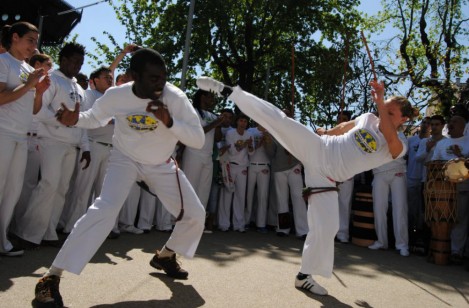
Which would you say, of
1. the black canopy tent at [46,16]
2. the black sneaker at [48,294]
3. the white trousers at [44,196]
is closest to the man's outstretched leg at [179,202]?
the black sneaker at [48,294]

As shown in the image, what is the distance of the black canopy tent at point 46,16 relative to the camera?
34.6ft

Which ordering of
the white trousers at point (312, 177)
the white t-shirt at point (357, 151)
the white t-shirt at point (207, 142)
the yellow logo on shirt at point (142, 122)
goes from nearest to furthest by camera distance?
the yellow logo on shirt at point (142, 122) → the white trousers at point (312, 177) → the white t-shirt at point (357, 151) → the white t-shirt at point (207, 142)

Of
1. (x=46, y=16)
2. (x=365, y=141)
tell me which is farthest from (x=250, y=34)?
(x=365, y=141)

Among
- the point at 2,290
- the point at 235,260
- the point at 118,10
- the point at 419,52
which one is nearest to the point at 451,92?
the point at 235,260

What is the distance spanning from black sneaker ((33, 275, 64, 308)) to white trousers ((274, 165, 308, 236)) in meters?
5.26

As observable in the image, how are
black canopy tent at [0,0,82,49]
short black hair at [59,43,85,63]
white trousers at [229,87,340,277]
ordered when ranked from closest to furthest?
1. white trousers at [229,87,340,277]
2. short black hair at [59,43,85,63]
3. black canopy tent at [0,0,82,49]

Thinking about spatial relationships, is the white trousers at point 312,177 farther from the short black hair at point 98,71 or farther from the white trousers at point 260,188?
the white trousers at point 260,188

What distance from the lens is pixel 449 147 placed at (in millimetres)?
6766

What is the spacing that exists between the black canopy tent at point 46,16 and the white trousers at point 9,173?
23.8 feet

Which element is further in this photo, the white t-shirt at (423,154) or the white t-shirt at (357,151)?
the white t-shirt at (423,154)

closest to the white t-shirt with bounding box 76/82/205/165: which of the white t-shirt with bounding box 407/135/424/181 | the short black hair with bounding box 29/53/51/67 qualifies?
the short black hair with bounding box 29/53/51/67

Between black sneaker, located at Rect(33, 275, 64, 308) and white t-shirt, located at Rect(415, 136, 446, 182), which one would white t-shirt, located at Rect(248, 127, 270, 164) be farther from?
black sneaker, located at Rect(33, 275, 64, 308)

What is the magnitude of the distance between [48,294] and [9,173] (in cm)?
181

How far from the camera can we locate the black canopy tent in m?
10.5
